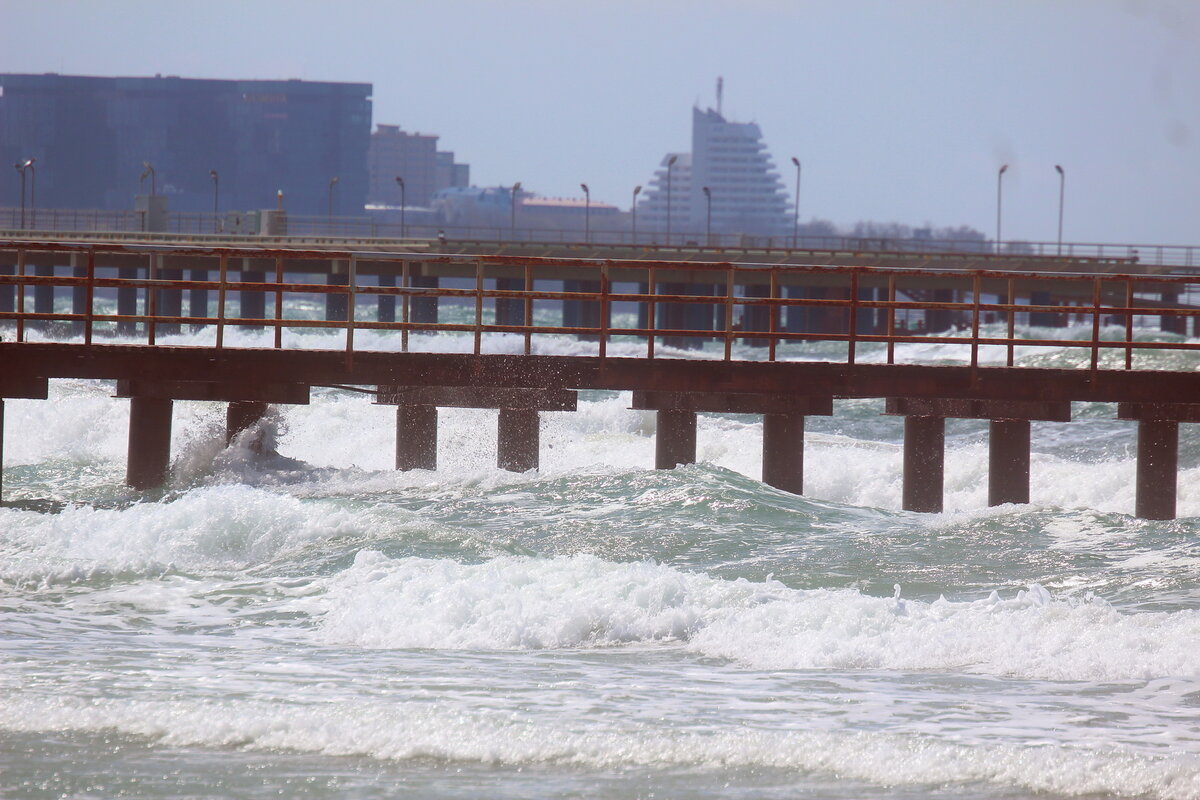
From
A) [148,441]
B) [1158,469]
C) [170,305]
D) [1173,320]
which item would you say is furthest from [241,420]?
[1173,320]

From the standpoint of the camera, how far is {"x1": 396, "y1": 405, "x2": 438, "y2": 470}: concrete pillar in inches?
705

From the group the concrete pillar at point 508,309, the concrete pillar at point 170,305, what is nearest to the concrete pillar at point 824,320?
the concrete pillar at point 508,309

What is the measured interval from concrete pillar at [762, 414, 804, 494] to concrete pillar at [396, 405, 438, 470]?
4.00 metres

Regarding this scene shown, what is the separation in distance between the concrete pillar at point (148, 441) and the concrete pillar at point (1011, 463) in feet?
31.6

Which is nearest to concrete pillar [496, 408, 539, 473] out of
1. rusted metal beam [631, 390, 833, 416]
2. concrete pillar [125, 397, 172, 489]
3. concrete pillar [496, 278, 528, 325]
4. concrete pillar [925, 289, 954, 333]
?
rusted metal beam [631, 390, 833, 416]

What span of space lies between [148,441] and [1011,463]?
10016 millimetres

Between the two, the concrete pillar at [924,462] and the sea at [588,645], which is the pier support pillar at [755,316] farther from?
the sea at [588,645]

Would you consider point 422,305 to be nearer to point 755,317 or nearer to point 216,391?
point 755,317

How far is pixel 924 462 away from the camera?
17.3 m

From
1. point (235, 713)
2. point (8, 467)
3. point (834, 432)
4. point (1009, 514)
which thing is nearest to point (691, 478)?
point (1009, 514)

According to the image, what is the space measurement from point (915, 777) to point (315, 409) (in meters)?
18.8

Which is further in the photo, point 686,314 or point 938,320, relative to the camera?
point 938,320

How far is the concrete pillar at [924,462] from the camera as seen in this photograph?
56.5 ft

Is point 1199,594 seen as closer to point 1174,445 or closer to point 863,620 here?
point 863,620
